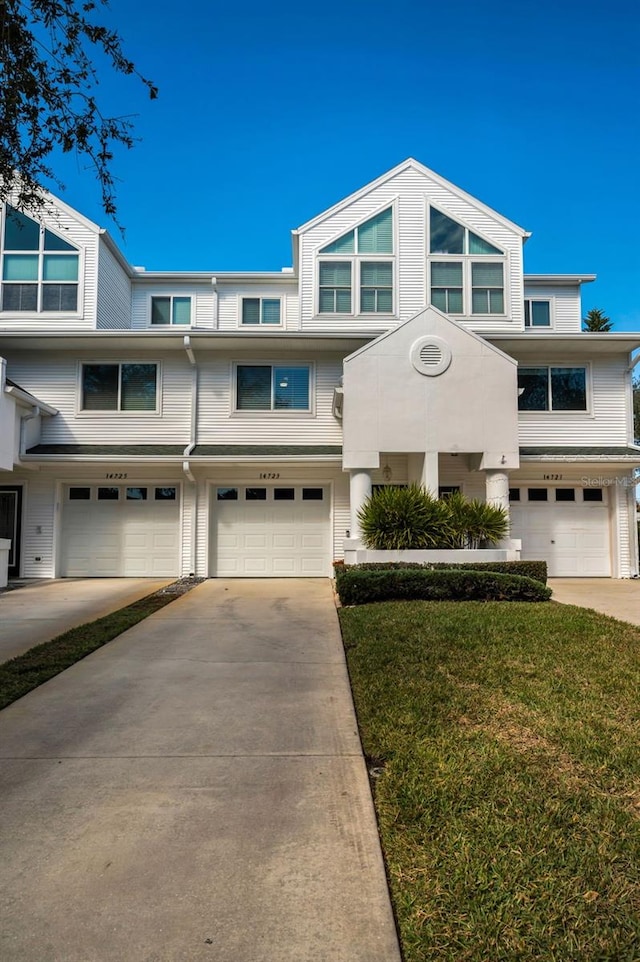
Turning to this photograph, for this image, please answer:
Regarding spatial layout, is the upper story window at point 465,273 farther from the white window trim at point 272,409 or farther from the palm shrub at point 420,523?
the palm shrub at point 420,523

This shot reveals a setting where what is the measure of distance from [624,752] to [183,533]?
12369 mm

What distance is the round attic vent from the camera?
517 inches

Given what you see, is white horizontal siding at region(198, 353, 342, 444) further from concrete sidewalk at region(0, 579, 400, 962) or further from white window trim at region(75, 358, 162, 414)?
concrete sidewalk at region(0, 579, 400, 962)

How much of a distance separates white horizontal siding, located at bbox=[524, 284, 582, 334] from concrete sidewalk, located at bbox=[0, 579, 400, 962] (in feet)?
51.8

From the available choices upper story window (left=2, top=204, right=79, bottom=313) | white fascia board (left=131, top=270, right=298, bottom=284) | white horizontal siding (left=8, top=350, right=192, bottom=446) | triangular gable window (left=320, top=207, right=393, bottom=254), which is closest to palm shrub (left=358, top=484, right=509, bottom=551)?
white horizontal siding (left=8, top=350, right=192, bottom=446)

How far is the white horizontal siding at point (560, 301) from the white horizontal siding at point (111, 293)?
1223cm

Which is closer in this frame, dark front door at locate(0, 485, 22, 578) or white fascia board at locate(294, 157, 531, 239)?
dark front door at locate(0, 485, 22, 578)

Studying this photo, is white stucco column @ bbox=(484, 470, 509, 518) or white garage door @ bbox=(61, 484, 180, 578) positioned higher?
white stucco column @ bbox=(484, 470, 509, 518)

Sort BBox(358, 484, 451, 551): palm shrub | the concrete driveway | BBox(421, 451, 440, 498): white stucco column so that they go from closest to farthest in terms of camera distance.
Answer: the concrete driveway < BBox(358, 484, 451, 551): palm shrub < BBox(421, 451, 440, 498): white stucco column

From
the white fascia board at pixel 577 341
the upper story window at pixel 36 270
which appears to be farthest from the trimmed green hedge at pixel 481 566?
the upper story window at pixel 36 270

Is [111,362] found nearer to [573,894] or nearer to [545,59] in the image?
[545,59]

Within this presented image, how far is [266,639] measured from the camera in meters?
7.52

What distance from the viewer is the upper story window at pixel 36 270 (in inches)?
610

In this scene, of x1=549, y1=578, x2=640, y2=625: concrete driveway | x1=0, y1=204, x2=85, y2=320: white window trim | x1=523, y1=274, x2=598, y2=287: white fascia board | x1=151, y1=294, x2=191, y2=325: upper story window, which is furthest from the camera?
x1=151, y1=294, x2=191, y2=325: upper story window
